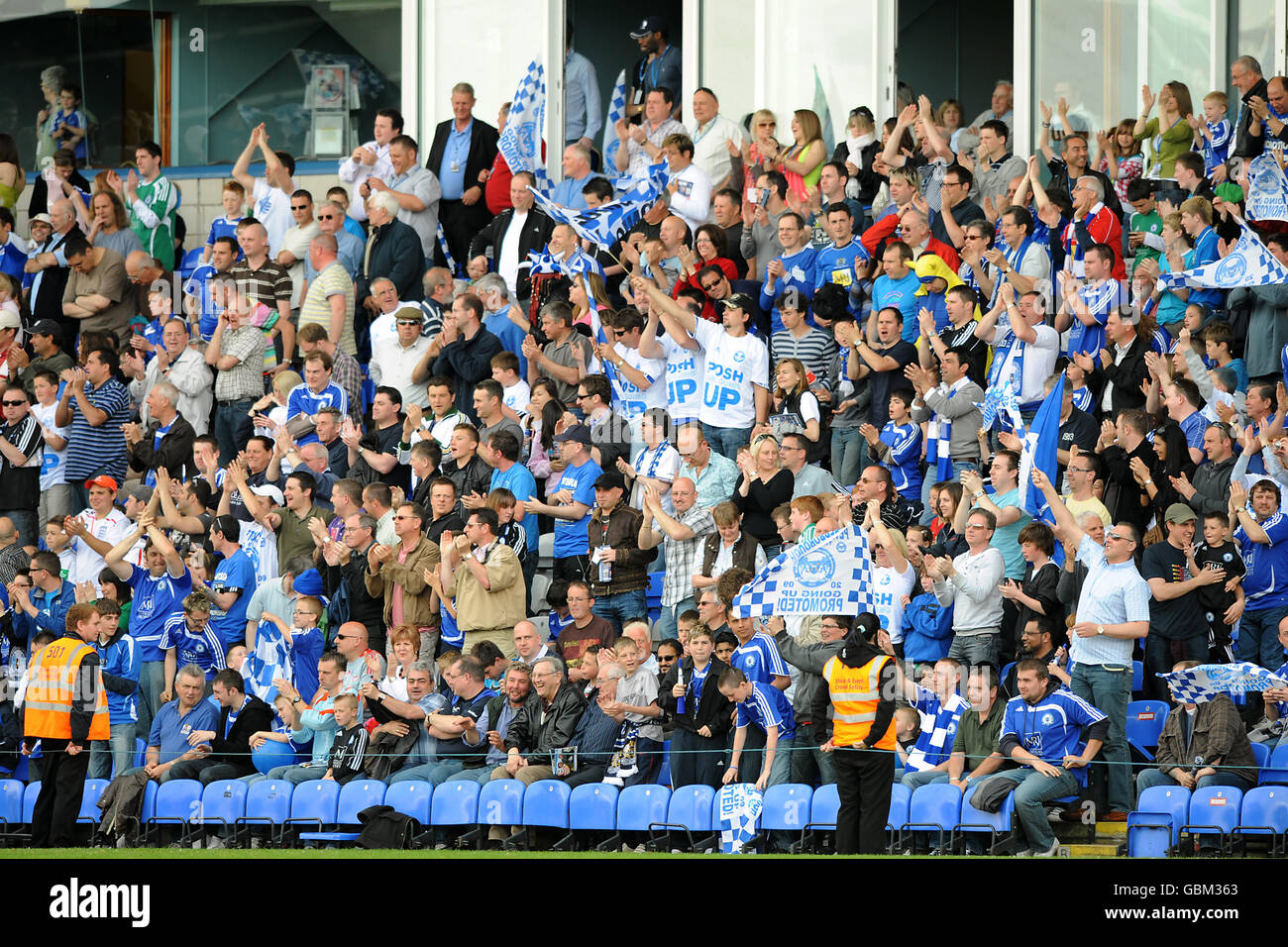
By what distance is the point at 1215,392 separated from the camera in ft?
43.2

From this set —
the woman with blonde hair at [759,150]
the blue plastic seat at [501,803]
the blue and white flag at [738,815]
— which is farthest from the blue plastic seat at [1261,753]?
the woman with blonde hair at [759,150]

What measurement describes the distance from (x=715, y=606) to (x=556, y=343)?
3842 mm

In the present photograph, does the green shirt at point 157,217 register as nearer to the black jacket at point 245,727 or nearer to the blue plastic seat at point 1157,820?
the black jacket at point 245,727

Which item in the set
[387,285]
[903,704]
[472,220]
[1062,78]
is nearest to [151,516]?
[387,285]

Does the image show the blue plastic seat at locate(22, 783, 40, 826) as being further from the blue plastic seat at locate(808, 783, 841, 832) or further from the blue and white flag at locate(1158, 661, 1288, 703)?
the blue and white flag at locate(1158, 661, 1288, 703)

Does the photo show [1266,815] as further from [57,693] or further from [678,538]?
[57,693]

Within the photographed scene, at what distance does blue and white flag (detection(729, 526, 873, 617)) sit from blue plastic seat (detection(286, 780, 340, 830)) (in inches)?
124

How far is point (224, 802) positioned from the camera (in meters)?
12.2

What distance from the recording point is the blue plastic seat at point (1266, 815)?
9422mm

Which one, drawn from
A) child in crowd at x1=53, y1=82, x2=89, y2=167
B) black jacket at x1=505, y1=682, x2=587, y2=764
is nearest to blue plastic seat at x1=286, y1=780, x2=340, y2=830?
black jacket at x1=505, y1=682, x2=587, y2=764

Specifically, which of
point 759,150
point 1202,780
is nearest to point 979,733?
point 1202,780

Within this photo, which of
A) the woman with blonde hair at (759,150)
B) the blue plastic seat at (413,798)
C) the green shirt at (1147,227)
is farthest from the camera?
the woman with blonde hair at (759,150)

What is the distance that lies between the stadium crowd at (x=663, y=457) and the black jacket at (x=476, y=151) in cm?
3

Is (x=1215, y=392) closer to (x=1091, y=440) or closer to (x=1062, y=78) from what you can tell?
(x=1091, y=440)
